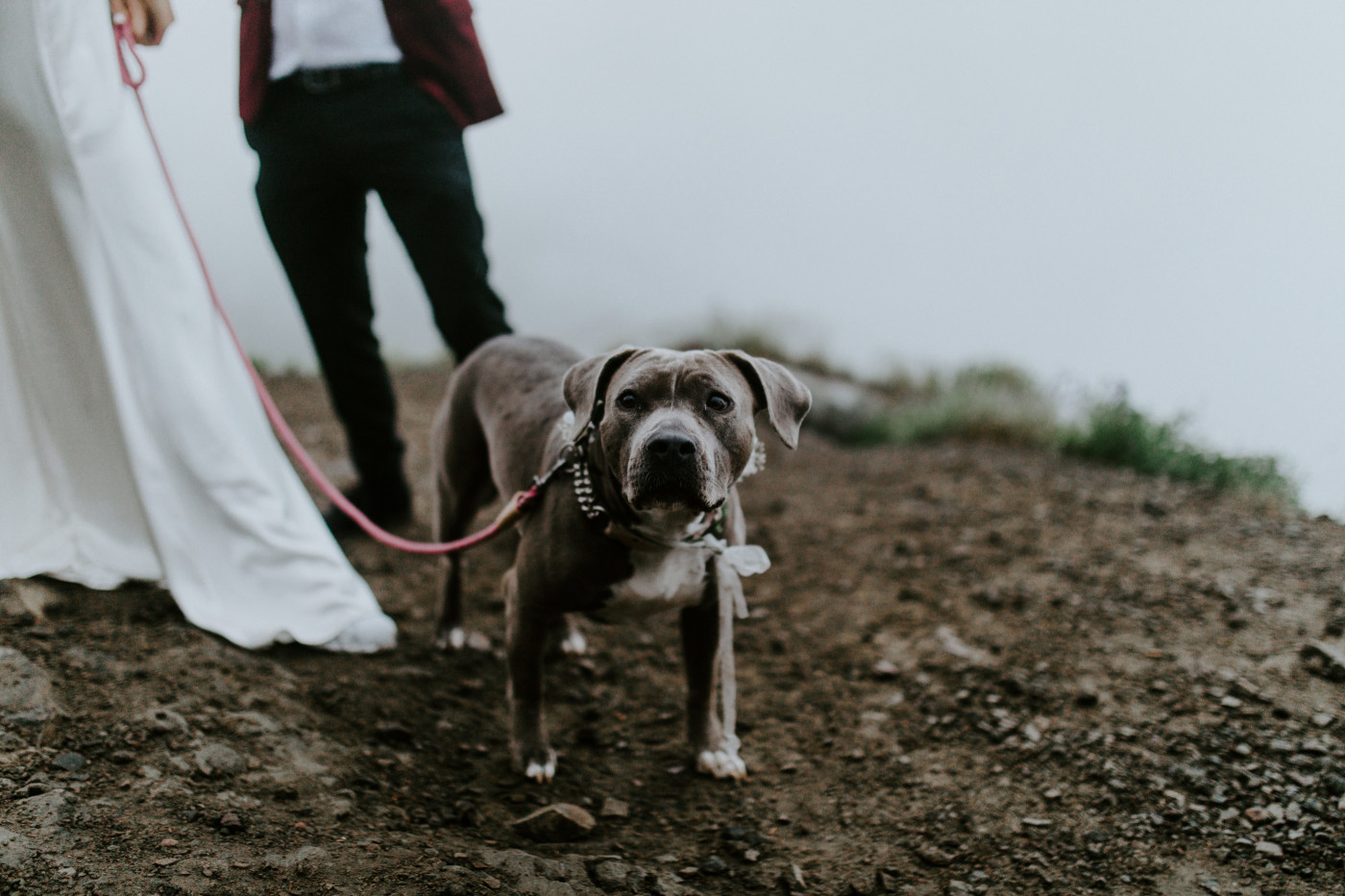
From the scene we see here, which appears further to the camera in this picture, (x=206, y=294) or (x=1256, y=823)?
(x=206, y=294)

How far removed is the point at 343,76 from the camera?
3.25 meters

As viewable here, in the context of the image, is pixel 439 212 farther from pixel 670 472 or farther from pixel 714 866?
pixel 714 866

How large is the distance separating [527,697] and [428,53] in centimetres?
236

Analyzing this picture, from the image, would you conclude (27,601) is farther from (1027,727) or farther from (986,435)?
(986,435)

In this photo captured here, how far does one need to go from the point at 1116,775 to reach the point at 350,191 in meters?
3.39

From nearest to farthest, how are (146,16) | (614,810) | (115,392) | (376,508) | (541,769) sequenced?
1. (614,810)
2. (541,769)
3. (115,392)
4. (146,16)
5. (376,508)

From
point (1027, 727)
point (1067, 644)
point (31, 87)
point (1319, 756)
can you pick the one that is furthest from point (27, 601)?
point (1319, 756)

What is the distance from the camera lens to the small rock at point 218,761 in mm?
2256

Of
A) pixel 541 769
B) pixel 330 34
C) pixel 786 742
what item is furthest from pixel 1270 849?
pixel 330 34

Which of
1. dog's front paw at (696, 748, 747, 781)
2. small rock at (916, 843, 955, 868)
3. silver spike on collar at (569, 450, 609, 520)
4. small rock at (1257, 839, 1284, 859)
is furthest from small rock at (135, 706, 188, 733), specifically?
small rock at (1257, 839, 1284, 859)

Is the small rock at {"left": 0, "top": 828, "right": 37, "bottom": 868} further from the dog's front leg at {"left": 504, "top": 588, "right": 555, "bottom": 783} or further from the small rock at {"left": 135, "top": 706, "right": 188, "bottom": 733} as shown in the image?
the dog's front leg at {"left": 504, "top": 588, "right": 555, "bottom": 783}

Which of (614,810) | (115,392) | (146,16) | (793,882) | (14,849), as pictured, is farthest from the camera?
(146,16)

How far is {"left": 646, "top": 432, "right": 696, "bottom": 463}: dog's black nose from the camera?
1.97 meters

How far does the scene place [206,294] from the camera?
3.14 meters
